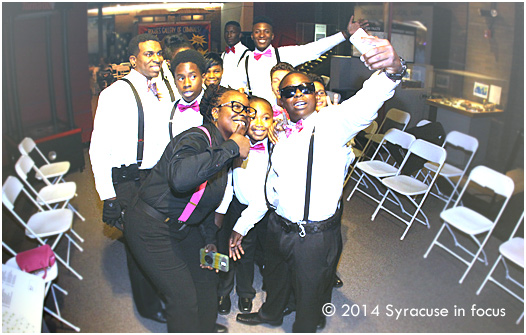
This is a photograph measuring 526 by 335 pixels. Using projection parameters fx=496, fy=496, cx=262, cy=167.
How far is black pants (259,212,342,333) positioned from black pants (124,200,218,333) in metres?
0.31

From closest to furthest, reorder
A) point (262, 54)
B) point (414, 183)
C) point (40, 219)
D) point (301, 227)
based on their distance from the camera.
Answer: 1. point (301, 227)
2. point (40, 219)
3. point (414, 183)
4. point (262, 54)

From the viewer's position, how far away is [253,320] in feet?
8.52

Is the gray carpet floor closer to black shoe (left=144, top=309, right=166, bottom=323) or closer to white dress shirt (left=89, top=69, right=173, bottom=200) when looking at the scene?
black shoe (left=144, top=309, right=166, bottom=323)

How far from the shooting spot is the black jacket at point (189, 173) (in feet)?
6.24

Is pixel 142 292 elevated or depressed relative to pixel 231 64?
depressed

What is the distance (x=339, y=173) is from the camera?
7.14 feet

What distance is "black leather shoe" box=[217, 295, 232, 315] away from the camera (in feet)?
8.73

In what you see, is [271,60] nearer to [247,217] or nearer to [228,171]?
[228,171]

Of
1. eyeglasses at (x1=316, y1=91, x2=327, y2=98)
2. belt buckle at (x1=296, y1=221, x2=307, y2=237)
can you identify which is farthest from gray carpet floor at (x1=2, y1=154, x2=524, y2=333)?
eyeglasses at (x1=316, y1=91, x2=327, y2=98)

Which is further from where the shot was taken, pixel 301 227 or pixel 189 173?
pixel 301 227

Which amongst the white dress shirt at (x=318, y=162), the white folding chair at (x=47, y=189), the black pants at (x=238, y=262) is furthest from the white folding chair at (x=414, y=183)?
the white folding chair at (x=47, y=189)

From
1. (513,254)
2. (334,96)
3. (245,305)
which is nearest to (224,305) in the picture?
(245,305)

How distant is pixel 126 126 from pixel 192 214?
0.55 meters

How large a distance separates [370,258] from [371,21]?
121 cm
